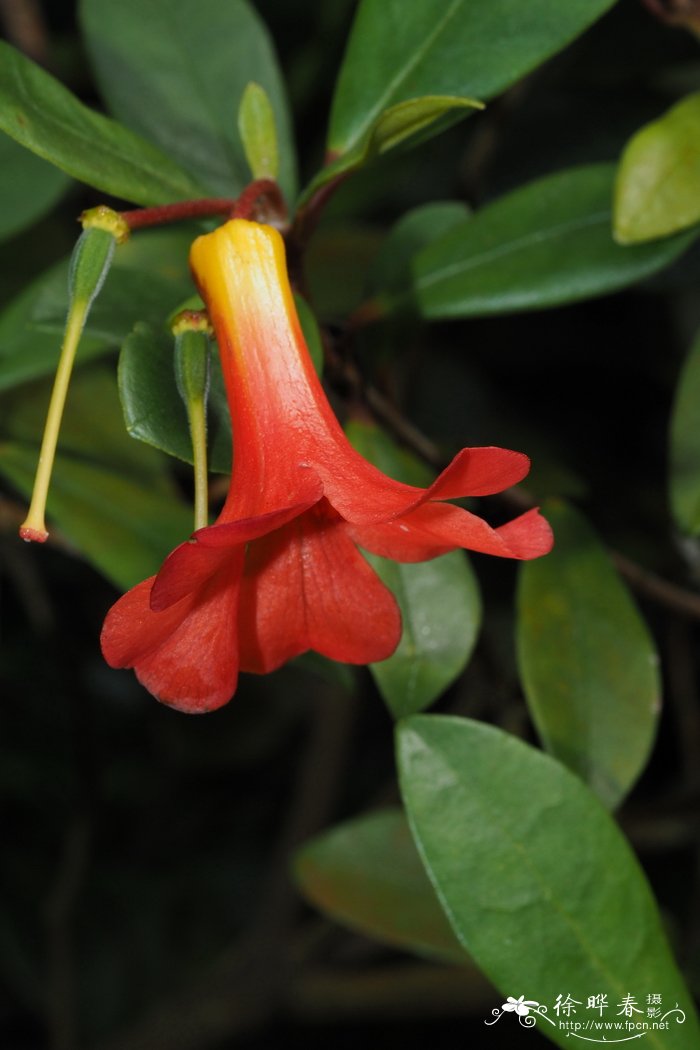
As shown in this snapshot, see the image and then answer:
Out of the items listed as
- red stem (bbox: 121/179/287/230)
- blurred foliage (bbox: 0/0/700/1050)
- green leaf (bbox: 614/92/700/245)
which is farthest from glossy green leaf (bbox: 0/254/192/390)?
green leaf (bbox: 614/92/700/245)

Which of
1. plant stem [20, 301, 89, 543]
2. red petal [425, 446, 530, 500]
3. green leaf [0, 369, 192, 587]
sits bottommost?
green leaf [0, 369, 192, 587]

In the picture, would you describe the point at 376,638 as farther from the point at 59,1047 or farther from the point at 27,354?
the point at 59,1047

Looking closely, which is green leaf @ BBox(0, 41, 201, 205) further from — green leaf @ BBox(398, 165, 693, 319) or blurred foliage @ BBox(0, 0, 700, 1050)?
green leaf @ BBox(398, 165, 693, 319)

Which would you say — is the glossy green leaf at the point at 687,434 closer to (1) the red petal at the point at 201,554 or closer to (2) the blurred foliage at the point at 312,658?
(2) the blurred foliage at the point at 312,658

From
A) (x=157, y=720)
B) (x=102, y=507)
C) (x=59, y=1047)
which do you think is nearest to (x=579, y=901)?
(x=102, y=507)

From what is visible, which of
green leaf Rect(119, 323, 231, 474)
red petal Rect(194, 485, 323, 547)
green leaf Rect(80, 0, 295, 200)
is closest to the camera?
red petal Rect(194, 485, 323, 547)
